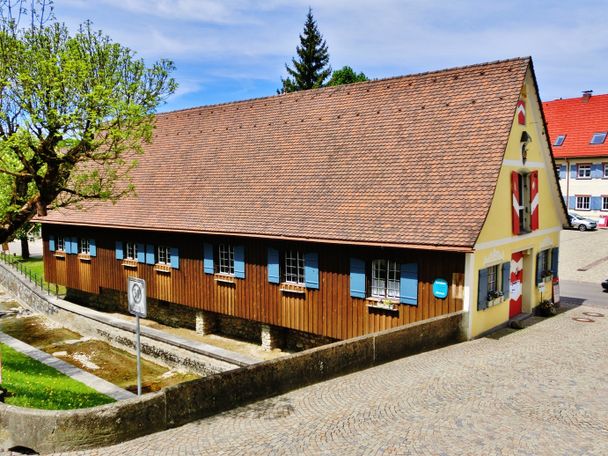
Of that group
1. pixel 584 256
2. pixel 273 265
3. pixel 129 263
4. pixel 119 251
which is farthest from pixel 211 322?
pixel 584 256

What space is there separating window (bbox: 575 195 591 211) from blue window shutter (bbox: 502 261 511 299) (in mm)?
29978

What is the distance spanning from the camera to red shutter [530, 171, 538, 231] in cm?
1562

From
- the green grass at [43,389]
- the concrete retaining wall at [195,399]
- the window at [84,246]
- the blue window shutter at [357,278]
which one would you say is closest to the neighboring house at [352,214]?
the blue window shutter at [357,278]

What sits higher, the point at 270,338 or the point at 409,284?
the point at 409,284

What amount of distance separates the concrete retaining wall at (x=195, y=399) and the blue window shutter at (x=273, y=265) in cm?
530

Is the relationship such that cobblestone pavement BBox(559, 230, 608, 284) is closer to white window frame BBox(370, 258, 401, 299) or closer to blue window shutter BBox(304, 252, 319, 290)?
white window frame BBox(370, 258, 401, 299)

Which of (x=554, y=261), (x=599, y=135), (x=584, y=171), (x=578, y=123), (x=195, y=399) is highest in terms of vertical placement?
(x=578, y=123)

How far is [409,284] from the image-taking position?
13086mm

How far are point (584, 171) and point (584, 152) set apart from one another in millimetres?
1464

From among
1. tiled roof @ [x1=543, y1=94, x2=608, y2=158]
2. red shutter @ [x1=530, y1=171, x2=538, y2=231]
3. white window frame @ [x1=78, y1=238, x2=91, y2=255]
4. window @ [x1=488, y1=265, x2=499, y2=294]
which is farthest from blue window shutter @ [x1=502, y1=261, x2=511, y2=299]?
tiled roof @ [x1=543, y1=94, x2=608, y2=158]

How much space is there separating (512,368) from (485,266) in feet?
10.4

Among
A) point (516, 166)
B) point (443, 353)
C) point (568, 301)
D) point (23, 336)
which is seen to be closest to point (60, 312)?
point (23, 336)

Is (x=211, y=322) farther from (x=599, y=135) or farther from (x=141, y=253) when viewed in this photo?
(x=599, y=135)

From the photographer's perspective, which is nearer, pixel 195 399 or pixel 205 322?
pixel 195 399
